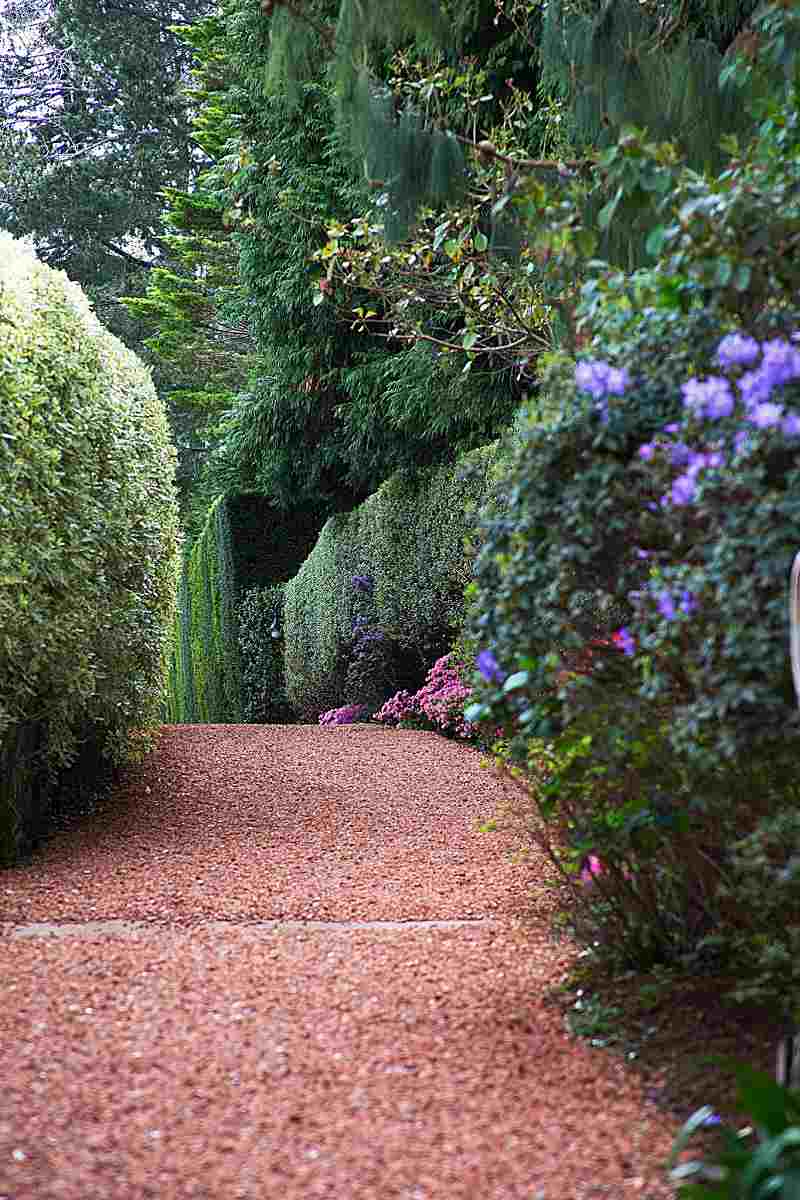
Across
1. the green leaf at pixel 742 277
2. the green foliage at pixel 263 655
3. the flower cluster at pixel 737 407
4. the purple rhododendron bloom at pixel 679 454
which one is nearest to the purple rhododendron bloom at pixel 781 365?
the flower cluster at pixel 737 407

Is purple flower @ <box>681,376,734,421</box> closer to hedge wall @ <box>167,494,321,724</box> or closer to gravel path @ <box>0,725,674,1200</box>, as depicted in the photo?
gravel path @ <box>0,725,674,1200</box>

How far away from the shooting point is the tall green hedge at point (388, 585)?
808 centimetres

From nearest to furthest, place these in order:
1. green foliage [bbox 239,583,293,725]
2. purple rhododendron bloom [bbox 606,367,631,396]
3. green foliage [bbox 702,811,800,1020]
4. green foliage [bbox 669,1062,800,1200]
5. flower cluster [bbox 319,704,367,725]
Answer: green foliage [bbox 669,1062,800,1200] < green foliage [bbox 702,811,800,1020] < purple rhododendron bloom [bbox 606,367,631,396] < flower cluster [bbox 319,704,367,725] < green foliage [bbox 239,583,293,725]

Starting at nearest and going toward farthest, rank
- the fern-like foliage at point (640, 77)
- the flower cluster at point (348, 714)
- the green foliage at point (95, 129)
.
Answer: the fern-like foliage at point (640, 77) < the flower cluster at point (348, 714) < the green foliage at point (95, 129)

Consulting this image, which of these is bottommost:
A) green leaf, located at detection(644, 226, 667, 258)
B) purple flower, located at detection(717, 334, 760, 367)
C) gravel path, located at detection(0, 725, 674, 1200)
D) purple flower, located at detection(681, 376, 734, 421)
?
gravel path, located at detection(0, 725, 674, 1200)

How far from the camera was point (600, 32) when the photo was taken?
4129 millimetres

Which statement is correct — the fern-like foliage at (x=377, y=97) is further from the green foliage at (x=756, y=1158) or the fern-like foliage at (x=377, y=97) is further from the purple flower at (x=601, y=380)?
the green foliage at (x=756, y=1158)

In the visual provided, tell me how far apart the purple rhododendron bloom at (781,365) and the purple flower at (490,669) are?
847 mm

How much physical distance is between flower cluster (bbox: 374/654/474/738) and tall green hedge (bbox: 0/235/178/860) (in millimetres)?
2287

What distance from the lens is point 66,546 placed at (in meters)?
4.82

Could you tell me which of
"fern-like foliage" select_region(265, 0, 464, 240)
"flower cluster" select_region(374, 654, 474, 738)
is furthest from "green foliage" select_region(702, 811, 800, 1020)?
"flower cluster" select_region(374, 654, 474, 738)

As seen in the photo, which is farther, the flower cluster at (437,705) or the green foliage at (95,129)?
the green foliage at (95,129)

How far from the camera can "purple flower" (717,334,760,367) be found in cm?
230

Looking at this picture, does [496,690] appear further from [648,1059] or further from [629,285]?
[629,285]
